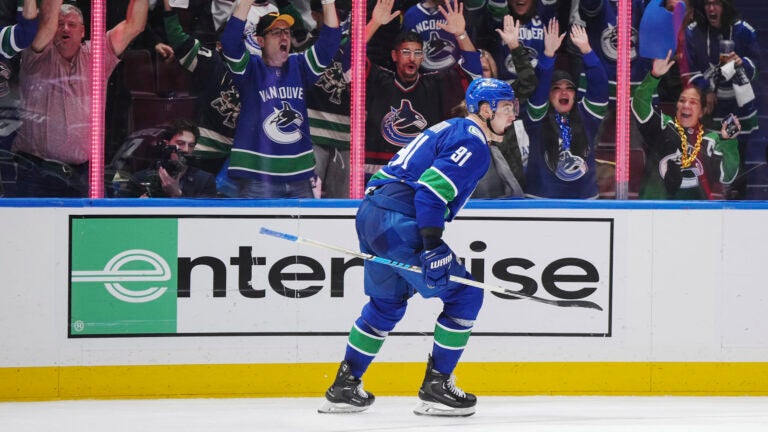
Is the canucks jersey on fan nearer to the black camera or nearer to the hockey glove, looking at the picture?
the black camera

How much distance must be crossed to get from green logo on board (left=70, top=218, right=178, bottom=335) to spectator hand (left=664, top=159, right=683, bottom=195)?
2.20 meters

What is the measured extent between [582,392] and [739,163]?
131 cm

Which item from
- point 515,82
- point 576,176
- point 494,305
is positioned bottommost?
point 494,305

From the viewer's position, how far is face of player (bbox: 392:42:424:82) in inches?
188

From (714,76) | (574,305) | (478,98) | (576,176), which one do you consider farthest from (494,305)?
(714,76)

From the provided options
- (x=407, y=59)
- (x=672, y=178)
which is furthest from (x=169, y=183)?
(x=672, y=178)

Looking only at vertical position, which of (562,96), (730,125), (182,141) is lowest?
(182,141)

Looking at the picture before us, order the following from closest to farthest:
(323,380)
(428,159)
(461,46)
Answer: (428,159) → (323,380) → (461,46)

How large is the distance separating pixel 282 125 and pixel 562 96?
1.29 metres

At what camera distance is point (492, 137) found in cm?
488

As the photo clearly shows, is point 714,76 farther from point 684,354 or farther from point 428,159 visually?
point 428,159

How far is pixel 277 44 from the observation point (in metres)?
4.71

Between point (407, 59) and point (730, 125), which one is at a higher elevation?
point (407, 59)

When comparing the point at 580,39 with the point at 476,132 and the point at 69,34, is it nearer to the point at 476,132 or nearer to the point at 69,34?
the point at 476,132
